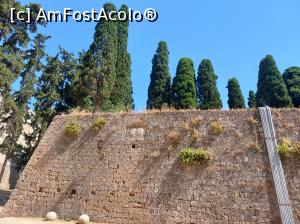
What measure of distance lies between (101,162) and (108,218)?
91.5 inches

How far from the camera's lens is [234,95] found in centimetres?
3030

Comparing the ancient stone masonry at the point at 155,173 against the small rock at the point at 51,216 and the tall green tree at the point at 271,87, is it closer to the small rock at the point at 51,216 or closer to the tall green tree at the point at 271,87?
the small rock at the point at 51,216

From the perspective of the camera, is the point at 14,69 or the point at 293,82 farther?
the point at 293,82

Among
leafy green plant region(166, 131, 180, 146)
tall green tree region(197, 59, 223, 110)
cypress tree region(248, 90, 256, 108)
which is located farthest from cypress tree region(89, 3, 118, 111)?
cypress tree region(248, 90, 256, 108)

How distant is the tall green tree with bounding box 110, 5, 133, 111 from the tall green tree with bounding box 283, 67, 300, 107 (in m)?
16.3

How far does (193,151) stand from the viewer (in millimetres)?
11180

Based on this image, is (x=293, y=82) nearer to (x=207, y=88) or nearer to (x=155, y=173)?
(x=207, y=88)

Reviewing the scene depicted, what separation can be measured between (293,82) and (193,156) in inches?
941

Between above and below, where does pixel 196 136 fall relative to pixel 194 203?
above

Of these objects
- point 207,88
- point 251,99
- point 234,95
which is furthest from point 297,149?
point 251,99

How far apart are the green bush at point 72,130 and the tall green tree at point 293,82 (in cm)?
2308

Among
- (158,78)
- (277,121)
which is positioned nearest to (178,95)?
(158,78)

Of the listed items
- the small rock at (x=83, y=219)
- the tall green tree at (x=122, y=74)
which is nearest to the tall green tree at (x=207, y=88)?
the tall green tree at (x=122, y=74)

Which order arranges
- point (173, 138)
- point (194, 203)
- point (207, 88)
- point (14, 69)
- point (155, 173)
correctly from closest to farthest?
point (194, 203), point (155, 173), point (173, 138), point (14, 69), point (207, 88)
